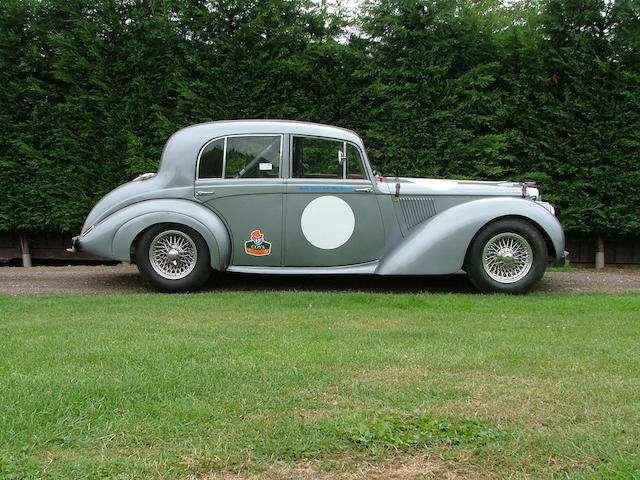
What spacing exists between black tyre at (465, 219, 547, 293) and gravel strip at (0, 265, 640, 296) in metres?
0.51

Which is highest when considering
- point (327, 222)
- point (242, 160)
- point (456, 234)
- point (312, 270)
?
point (242, 160)

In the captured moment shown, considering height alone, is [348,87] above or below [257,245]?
above

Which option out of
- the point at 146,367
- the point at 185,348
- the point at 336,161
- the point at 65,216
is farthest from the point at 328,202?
the point at 65,216

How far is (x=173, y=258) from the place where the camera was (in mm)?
7328

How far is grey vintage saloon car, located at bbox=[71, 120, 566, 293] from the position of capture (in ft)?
23.5

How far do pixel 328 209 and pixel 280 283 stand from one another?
4.62ft

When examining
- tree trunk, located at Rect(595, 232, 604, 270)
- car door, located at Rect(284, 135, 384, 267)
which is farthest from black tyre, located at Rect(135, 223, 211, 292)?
tree trunk, located at Rect(595, 232, 604, 270)

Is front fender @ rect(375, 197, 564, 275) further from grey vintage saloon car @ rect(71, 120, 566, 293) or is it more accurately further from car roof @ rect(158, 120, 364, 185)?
car roof @ rect(158, 120, 364, 185)

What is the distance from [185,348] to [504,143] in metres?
6.78

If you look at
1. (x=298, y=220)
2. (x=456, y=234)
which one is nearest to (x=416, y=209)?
(x=456, y=234)

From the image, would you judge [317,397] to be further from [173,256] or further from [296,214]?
[173,256]

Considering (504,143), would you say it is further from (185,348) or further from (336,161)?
(185,348)

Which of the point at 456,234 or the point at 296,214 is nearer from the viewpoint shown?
the point at 456,234

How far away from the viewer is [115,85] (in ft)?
32.2
